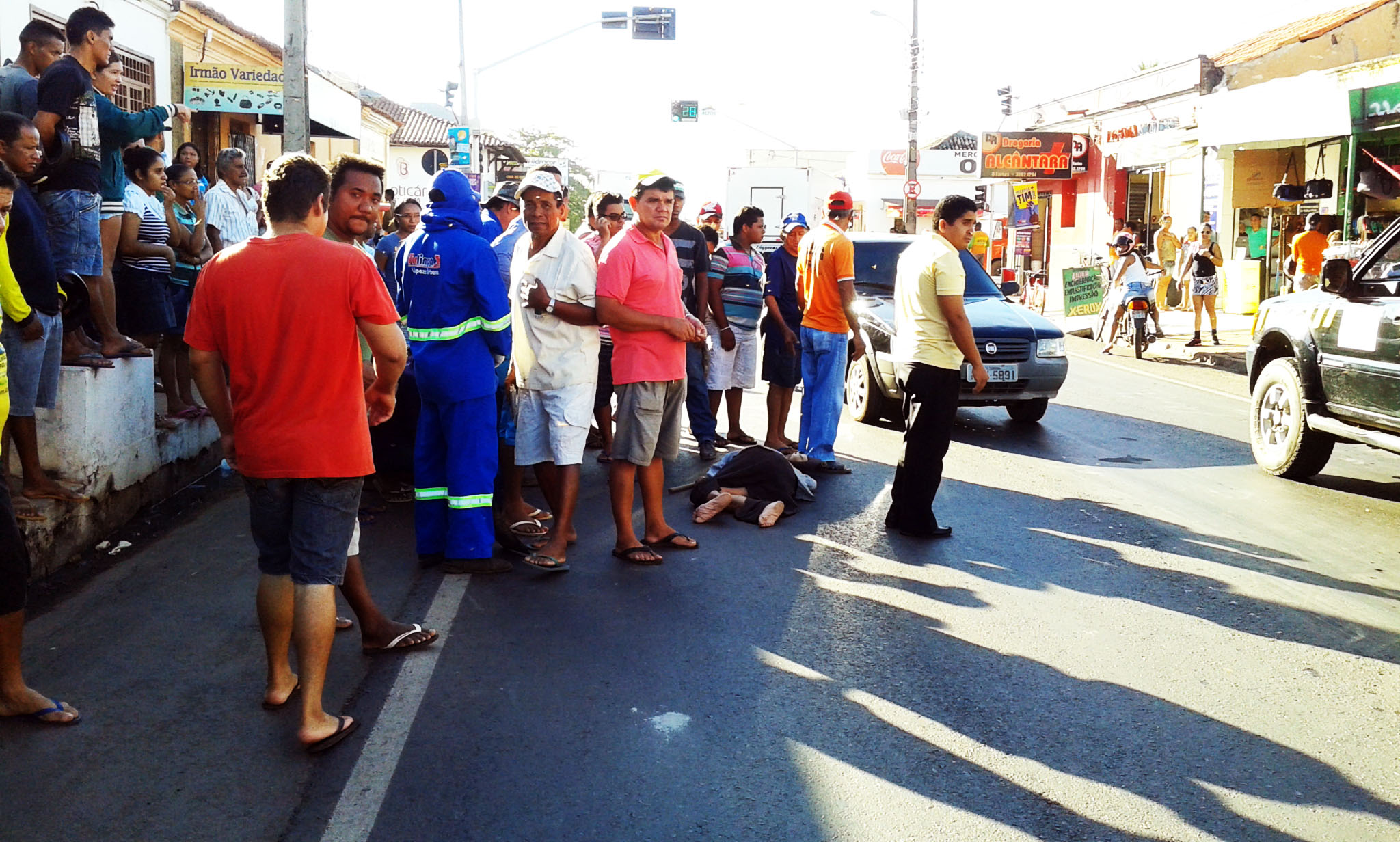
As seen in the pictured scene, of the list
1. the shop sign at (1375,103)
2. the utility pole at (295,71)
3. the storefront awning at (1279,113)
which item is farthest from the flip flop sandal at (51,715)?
the storefront awning at (1279,113)

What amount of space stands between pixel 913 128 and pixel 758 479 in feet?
86.8

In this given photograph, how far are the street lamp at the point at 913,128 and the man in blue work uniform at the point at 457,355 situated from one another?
88.1 feet

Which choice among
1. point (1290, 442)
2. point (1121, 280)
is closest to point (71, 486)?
point (1290, 442)

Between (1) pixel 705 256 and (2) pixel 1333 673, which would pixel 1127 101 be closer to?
(1) pixel 705 256

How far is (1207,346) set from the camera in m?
19.2

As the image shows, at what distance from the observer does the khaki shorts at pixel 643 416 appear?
636 cm

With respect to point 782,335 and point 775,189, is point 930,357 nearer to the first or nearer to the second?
point 782,335

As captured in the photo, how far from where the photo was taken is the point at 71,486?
6.61m

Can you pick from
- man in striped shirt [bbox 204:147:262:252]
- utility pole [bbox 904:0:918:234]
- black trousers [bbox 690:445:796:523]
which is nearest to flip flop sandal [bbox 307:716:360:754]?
black trousers [bbox 690:445:796:523]

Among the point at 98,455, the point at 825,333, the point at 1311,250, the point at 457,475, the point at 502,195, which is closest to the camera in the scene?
the point at 457,475

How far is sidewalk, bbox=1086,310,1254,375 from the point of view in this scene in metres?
17.5

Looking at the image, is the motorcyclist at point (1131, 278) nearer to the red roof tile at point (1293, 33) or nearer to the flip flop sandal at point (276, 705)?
the red roof tile at point (1293, 33)

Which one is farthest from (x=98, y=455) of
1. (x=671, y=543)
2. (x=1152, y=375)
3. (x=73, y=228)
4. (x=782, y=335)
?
(x=1152, y=375)

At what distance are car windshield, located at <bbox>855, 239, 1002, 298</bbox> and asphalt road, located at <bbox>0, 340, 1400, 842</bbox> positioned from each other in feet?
15.4
